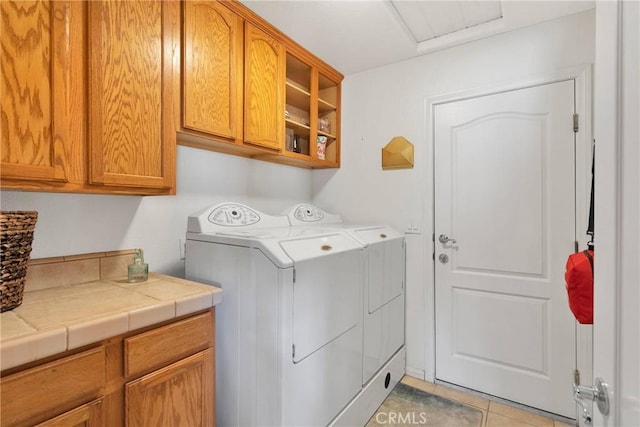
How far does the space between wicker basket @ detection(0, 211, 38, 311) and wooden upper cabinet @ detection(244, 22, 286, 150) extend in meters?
1.08

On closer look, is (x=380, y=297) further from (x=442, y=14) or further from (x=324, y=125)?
(x=442, y=14)

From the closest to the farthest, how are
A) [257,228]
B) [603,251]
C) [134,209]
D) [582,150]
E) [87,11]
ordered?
1. [603,251]
2. [87,11]
3. [134,209]
4. [582,150]
5. [257,228]

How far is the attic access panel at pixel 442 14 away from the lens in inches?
71.6

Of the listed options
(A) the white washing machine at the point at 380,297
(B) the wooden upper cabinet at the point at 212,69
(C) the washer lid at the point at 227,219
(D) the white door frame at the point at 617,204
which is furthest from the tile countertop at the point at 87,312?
(D) the white door frame at the point at 617,204

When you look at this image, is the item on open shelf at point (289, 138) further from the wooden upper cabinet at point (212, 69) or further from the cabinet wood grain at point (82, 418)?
the cabinet wood grain at point (82, 418)

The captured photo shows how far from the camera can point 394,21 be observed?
189cm

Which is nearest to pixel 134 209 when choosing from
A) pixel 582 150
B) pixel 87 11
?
pixel 87 11

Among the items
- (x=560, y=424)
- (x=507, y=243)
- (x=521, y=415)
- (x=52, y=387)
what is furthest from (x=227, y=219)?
(x=560, y=424)

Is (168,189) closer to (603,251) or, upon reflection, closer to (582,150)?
(603,251)

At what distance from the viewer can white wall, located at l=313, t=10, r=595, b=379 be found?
6.24 feet

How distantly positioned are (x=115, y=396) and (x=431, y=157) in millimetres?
2236

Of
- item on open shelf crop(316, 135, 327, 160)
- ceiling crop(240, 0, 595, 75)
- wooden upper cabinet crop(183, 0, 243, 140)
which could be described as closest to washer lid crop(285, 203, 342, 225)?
item on open shelf crop(316, 135, 327, 160)

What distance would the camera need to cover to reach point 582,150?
5.87ft

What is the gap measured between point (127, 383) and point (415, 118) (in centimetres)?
232
